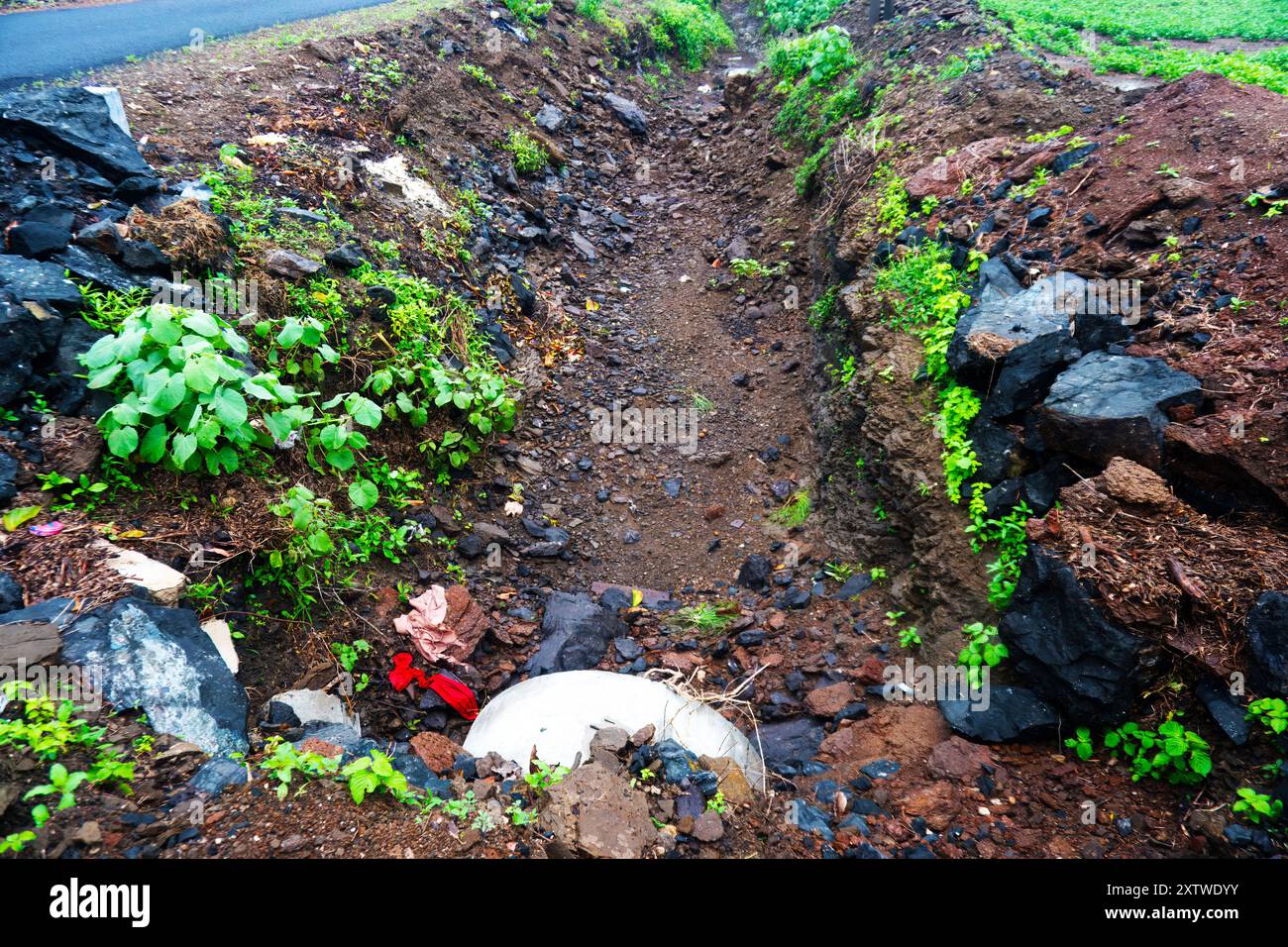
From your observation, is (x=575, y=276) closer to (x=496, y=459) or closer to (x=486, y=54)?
(x=496, y=459)

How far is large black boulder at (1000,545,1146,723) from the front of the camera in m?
2.89

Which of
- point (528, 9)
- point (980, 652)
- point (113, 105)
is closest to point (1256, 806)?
point (980, 652)

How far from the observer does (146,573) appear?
9.48ft

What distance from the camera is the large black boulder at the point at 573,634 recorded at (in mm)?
3882

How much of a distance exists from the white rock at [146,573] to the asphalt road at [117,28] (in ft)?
Answer: 17.0

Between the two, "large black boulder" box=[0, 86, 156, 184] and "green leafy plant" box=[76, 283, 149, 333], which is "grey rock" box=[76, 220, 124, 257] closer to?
"green leafy plant" box=[76, 283, 149, 333]

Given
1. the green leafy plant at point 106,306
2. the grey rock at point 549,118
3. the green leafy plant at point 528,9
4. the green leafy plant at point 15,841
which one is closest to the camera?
the green leafy plant at point 15,841

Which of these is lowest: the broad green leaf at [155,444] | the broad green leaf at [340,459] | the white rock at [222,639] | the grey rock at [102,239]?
the white rock at [222,639]

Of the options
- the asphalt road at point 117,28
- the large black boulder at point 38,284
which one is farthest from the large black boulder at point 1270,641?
the asphalt road at point 117,28

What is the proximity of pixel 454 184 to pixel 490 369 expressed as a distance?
268 centimetres

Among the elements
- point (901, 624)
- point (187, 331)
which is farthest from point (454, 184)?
point (901, 624)

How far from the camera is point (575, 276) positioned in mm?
7434

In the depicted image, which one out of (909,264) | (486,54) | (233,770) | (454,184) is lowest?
(233,770)

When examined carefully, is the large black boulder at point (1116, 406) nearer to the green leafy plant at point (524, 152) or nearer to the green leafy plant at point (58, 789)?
the green leafy plant at point (58, 789)
